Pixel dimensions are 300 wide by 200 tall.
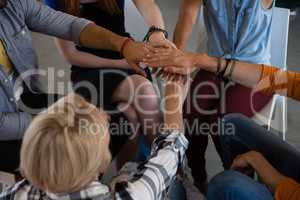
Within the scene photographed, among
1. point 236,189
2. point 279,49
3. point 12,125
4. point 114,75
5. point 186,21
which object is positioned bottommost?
point 236,189

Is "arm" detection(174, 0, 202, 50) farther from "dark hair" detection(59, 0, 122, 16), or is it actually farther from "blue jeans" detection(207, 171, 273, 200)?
"blue jeans" detection(207, 171, 273, 200)

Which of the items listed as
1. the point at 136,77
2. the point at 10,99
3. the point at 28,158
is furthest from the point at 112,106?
the point at 28,158

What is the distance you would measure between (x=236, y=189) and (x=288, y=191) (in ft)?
0.43

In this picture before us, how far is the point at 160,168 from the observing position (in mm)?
1119

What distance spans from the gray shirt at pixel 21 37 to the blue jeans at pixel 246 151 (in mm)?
621

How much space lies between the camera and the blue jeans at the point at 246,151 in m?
1.19

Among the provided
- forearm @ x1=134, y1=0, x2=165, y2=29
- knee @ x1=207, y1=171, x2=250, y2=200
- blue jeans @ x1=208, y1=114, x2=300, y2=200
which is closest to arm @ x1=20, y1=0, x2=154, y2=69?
forearm @ x1=134, y1=0, x2=165, y2=29

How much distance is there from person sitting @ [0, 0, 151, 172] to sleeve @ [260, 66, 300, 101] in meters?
0.42

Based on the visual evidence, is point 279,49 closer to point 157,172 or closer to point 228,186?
point 228,186

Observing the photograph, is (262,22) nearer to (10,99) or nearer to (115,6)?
(115,6)

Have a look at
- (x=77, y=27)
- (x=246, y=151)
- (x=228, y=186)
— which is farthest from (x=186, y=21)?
(x=228, y=186)

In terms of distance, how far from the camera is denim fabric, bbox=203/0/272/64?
1736 millimetres

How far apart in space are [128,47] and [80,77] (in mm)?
250

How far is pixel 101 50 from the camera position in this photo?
1.74 metres
